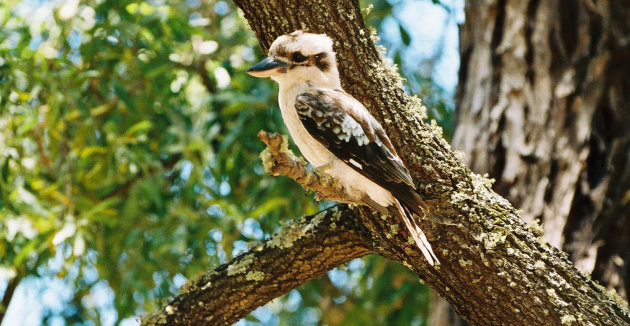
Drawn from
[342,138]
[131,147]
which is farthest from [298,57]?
[131,147]

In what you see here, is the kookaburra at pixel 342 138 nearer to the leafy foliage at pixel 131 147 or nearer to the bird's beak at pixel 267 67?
the bird's beak at pixel 267 67

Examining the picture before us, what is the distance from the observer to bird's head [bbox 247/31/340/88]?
203 cm

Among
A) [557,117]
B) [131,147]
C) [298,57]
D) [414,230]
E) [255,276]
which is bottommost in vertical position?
[131,147]

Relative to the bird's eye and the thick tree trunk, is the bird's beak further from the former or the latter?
the thick tree trunk

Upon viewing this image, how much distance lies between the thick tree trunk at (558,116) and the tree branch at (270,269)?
1.11 metres

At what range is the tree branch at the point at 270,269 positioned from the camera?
231 cm

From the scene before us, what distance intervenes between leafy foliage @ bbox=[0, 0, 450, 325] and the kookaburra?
125cm

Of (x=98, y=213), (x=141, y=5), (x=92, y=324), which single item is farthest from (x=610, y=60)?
(x=92, y=324)

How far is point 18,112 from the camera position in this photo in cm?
342

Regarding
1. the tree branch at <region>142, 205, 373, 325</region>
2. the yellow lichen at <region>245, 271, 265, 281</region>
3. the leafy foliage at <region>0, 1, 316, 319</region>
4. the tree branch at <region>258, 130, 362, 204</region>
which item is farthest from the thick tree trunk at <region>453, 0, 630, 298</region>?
the tree branch at <region>258, 130, 362, 204</region>

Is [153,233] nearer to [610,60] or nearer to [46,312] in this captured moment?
[46,312]

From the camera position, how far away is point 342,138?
2.01 meters

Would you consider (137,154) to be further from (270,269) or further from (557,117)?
(557,117)

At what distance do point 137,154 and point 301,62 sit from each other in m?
1.63
